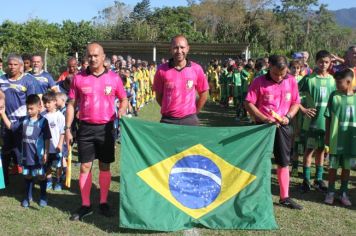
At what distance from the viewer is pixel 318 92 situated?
22.7ft

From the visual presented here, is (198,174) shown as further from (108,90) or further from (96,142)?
(108,90)

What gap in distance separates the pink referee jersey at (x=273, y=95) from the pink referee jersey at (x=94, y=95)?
1832 millimetres

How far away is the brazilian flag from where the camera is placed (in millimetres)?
5293

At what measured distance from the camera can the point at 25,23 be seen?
36844 mm

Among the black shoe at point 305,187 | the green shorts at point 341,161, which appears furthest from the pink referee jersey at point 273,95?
the black shoe at point 305,187

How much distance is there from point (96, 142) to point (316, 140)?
3475 millimetres

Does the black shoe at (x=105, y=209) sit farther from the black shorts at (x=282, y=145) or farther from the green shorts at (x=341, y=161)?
the green shorts at (x=341, y=161)

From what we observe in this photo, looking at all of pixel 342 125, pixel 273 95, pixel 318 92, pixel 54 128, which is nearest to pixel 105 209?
pixel 54 128

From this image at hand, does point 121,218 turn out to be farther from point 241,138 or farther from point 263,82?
point 263,82

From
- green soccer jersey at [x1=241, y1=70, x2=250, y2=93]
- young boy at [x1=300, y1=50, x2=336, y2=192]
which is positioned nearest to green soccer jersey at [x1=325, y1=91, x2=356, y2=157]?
young boy at [x1=300, y1=50, x2=336, y2=192]

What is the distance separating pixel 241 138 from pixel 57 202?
9.25 feet

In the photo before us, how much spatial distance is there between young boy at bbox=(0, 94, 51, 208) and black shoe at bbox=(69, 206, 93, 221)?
737 millimetres

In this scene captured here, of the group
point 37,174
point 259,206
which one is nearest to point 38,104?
point 37,174

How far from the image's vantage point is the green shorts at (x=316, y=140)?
7.03m
